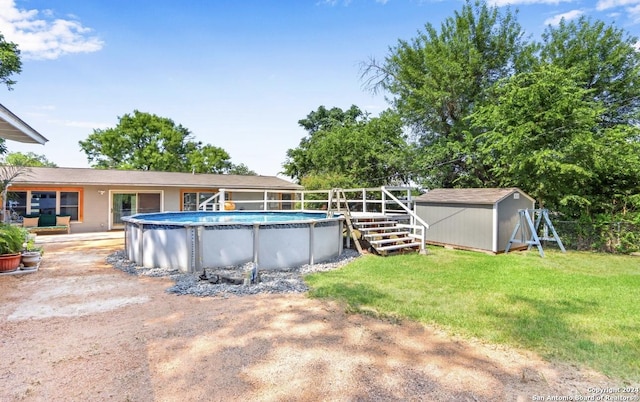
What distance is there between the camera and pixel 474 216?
10305 millimetres

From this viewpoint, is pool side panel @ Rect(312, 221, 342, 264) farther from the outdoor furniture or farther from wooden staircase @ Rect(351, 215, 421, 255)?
the outdoor furniture

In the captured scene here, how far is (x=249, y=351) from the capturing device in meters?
3.26

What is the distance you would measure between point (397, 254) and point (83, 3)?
Answer: 1194cm

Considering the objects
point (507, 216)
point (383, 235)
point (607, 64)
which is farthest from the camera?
point (607, 64)

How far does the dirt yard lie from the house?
8024mm

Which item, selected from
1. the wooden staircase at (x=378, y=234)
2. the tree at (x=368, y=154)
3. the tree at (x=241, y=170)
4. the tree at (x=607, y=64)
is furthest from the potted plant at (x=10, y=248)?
the tree at (x=241, y=170)

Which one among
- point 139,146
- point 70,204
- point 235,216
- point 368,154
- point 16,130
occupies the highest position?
point 139,146

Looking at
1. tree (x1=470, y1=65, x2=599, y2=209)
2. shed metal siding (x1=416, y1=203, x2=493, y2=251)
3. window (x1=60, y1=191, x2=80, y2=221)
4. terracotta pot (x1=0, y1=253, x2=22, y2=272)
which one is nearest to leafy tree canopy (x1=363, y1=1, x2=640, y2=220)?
tree (x1=470, y1=65, x2=599, y2=209)

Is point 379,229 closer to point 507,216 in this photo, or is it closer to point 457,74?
point 507,216

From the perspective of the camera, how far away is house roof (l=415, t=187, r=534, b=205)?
991cm

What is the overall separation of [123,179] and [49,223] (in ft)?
10.5

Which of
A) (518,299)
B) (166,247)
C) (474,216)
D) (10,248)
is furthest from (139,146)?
(518,299)

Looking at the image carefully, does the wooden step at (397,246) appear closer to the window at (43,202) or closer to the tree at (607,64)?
the tree at (607,64)

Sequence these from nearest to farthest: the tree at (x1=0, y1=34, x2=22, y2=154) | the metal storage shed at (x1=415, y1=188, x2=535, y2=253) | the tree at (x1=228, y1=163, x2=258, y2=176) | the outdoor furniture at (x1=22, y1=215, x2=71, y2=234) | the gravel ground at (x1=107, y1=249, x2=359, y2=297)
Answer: the gravel ground at (x1=107, y1=249, x2=359, y2=297) < the metal storage shed at (x1=415, y1=188, x2=535, y2=253) < the tree at (x1=0, y1=34, x2=22, y2=154) < the outdoor furniture at (x1=22, y1=215, x2=71, y2=234) < the tree at (x1=228, y1=163, x2=258, y2=176)
